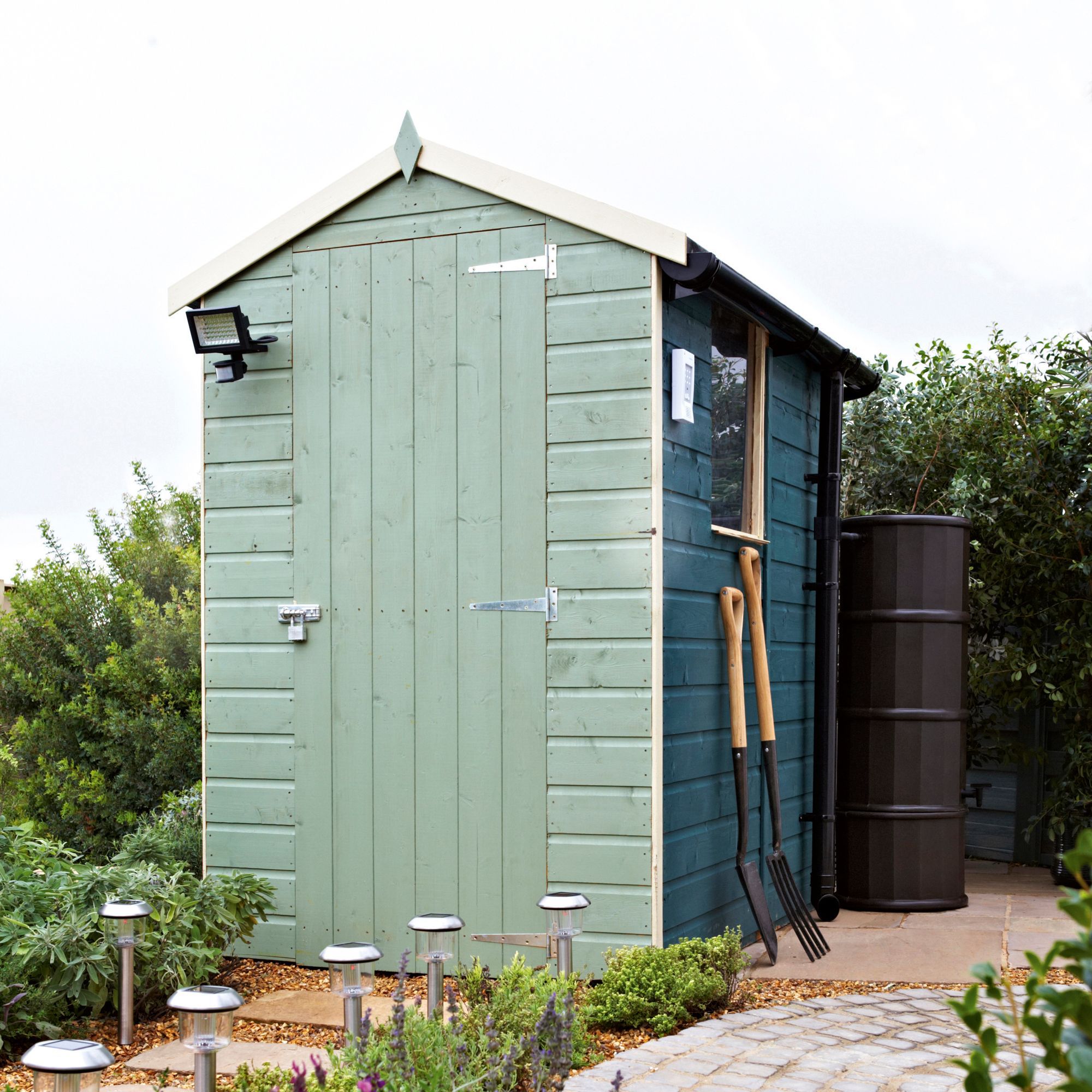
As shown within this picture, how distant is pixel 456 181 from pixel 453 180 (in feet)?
0.06

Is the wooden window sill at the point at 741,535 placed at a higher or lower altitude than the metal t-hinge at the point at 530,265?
lower

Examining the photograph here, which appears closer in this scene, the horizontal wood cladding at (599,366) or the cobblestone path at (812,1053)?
the cobblestone path at (812,1053)

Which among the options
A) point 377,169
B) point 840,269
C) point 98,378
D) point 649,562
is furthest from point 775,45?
point 649,562

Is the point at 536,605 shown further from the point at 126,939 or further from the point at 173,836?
the point at 173,836

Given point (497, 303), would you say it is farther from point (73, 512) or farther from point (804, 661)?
point (73, 512)

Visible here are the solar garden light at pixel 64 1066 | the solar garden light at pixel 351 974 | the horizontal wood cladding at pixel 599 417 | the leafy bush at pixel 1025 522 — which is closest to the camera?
the solar garden light at pixel 64 1066

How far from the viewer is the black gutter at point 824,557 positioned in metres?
5.37

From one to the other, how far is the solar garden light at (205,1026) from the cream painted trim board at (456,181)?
2.78 meters

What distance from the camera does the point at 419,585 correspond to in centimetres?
457

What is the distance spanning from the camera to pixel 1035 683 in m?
6.58

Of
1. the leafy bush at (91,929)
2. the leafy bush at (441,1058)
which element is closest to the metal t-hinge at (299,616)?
the leafy bush at (91,929)

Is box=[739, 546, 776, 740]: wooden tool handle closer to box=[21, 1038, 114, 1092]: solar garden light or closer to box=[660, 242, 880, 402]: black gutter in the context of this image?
box=[660, 242, 880, 402]: black gutter

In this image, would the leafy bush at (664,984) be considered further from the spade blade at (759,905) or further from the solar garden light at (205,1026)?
the solar garden light at (205,1026)

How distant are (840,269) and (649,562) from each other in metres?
14.4
